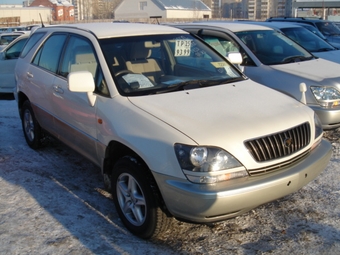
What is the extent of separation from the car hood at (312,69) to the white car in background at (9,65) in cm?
688

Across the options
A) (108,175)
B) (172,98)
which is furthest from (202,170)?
(108,175)

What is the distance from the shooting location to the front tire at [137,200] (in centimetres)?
350

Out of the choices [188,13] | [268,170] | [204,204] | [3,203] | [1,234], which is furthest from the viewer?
[188,13]

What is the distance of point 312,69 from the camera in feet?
22.0

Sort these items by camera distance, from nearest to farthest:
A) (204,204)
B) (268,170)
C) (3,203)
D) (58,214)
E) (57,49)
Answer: (204,204)
(268,170)
(58,214)
(3,203)
(57,49)

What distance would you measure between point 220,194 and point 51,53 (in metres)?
3.26

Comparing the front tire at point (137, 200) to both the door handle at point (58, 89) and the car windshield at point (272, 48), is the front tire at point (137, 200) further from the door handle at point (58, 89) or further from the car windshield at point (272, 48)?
the car windshield at point (272, 48)

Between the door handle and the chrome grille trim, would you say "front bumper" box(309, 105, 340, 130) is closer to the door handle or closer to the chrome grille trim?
the chrome grille trim

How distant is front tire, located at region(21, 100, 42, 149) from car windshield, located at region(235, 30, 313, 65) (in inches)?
142

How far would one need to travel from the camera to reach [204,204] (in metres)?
3.18

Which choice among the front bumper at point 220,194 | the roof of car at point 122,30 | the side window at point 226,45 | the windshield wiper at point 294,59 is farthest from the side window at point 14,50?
the front bumper at point 220,194

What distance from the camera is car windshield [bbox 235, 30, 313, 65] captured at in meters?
7.09

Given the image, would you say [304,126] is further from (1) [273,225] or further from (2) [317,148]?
(1) [273,225]

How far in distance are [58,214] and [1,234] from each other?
0.56 metres
